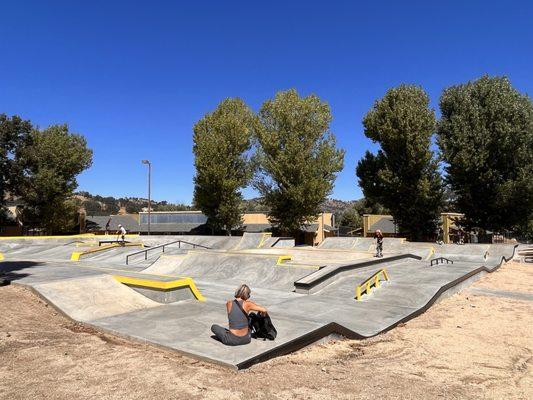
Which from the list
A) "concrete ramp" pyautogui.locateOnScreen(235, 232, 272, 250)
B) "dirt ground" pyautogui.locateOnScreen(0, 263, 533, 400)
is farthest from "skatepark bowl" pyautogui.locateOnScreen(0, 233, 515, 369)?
"concrete ramp" pyautogui.locateOnScreen(235, 232, 272, 250)

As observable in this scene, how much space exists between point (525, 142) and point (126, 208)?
13414cm

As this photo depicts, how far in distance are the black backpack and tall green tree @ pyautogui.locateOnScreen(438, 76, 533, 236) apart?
89.1 feet

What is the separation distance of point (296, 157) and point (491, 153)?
14.6 meters

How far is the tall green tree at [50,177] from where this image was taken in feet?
138

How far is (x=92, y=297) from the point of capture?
1054 cm

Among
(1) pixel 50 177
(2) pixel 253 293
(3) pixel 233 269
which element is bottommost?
(2) pixel 253 293

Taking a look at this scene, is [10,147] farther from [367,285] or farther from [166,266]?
[367,285]

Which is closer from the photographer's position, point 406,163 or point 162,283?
point 162,283

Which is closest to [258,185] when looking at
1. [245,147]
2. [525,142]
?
[245,147]

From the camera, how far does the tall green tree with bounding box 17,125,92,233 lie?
4206cm

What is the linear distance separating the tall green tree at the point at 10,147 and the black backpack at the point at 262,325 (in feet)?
139

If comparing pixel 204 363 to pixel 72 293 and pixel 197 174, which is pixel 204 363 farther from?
pixel 197 174

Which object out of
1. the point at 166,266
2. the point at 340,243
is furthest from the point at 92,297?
the point at 340,243

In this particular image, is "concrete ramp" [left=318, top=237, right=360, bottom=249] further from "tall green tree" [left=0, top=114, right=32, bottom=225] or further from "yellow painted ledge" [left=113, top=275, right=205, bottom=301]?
"tall green tree" [left=0, top=114, right=32, bottom=225]
